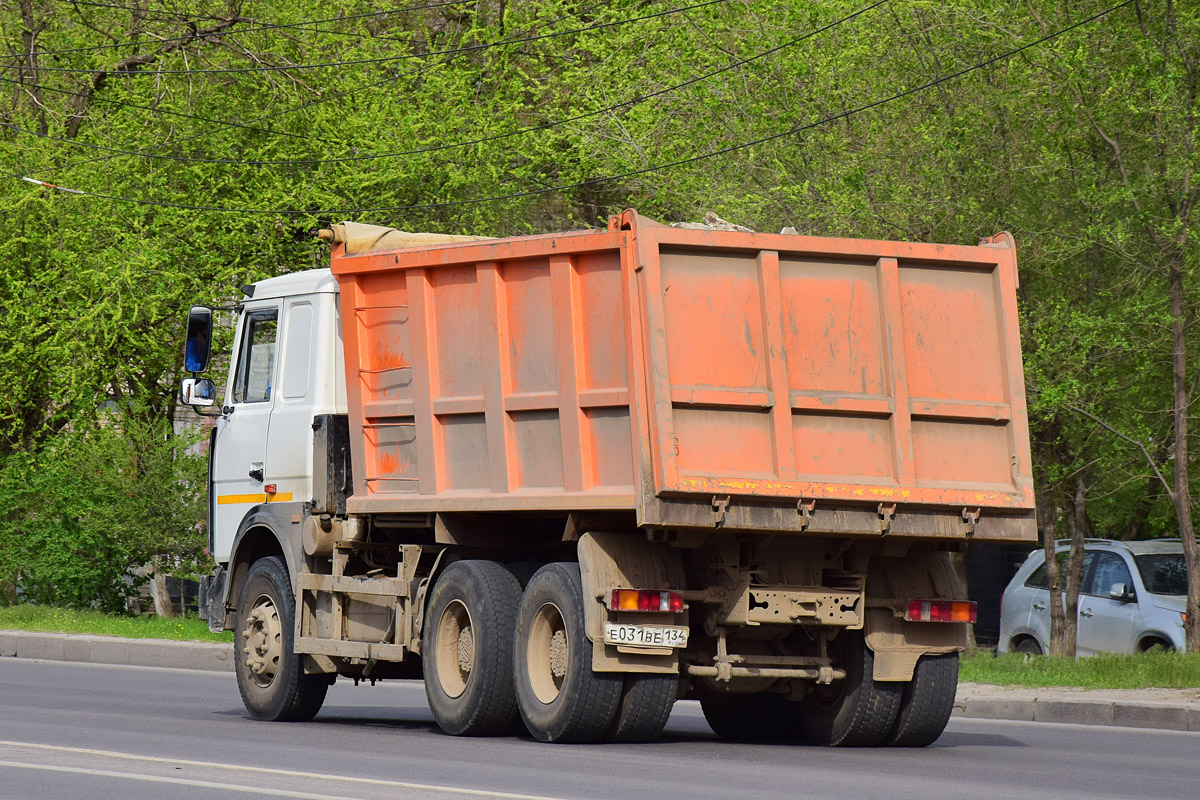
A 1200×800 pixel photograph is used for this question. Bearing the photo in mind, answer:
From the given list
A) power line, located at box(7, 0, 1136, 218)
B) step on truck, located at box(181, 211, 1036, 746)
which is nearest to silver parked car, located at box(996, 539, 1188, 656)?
power line, located at box(7, 0, 1136, 218)

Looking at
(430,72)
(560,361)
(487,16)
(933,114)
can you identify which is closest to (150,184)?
(430,72)

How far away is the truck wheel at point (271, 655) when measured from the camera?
12.6m

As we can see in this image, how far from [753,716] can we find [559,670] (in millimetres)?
2120

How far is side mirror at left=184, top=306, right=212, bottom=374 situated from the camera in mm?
13297

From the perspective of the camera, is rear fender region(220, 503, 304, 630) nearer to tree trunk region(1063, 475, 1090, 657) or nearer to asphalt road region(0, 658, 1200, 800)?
asphalt road region(0, 658, 1200, 800)

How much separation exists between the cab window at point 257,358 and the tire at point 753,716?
3.83 meters

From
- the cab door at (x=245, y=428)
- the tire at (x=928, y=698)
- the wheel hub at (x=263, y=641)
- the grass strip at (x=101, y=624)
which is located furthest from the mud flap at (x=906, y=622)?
the grass strip at (x=101, y=624)

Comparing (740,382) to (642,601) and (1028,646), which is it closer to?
(642,601)

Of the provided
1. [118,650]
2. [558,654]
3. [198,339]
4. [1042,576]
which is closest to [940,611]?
[558,654]

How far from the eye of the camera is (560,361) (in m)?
10.6

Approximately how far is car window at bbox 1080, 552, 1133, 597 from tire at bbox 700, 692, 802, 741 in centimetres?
958

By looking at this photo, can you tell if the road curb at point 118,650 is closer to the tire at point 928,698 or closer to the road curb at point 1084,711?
the road curb at point 1084,711

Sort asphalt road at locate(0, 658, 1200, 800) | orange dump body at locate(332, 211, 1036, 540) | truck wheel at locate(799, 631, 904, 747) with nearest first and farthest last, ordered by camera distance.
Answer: asphalt road at locate(0, 658, 1200, 800) → orange dump body at locate(332, 211, 1036, 540) → truck wheel at locate(799, 631, 904, 747)

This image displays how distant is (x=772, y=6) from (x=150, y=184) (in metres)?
10.0
